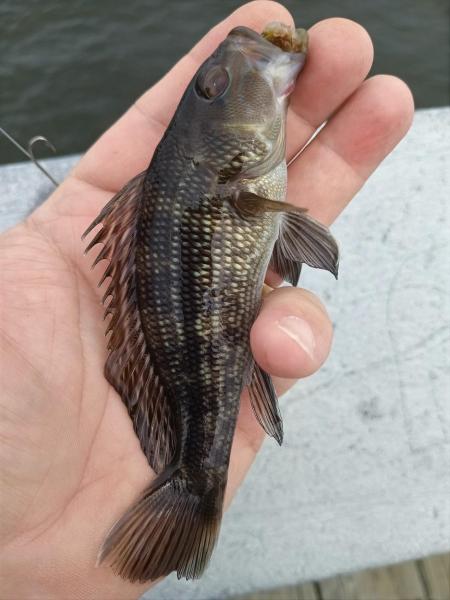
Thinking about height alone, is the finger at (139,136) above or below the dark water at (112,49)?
above

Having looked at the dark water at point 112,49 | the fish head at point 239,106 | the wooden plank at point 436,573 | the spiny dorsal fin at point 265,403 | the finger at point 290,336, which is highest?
the fish head at point 239,106

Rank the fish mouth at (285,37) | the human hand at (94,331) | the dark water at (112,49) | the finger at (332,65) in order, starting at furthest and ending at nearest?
the dark water at (112,49), the finger at (332,65), the fish mouth at (285,37), the human hand at (94,331)

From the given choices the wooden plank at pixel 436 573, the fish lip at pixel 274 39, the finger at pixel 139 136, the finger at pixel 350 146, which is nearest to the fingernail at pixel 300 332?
the finger at pixel 350 146

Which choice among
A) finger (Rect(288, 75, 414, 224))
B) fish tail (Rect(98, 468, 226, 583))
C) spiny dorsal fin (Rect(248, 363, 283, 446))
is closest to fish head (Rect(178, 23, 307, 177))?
finger (Rect(288, 75, 414, 224))

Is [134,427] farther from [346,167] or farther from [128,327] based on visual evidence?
[346,167]

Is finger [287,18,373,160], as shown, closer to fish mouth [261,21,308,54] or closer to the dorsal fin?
fish mouth [261,21,308,54]

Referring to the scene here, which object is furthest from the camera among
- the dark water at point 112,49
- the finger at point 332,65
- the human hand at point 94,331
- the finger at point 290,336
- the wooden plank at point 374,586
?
the dark water at point 112,49

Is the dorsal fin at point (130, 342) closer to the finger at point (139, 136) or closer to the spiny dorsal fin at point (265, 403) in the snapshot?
the spiny dorsal fin at point (265, 403)

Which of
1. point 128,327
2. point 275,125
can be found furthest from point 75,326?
point 275,125
